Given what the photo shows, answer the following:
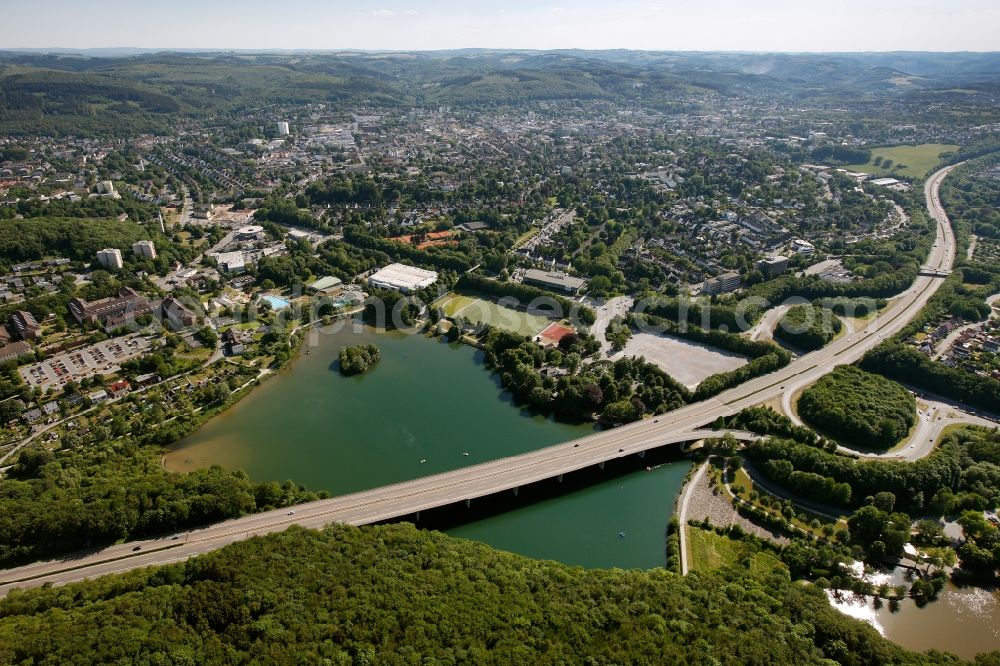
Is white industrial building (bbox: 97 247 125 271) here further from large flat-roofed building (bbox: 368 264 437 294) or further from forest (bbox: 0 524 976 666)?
forest (bbox: 0 524 976 666)

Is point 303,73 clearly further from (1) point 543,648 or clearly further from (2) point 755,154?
(1) point 543,648

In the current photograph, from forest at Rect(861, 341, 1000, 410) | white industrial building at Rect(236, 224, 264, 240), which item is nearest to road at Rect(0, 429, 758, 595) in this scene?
forest at Rect(861, 341, 1000, 410)

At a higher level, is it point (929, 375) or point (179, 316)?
point (179, 316)

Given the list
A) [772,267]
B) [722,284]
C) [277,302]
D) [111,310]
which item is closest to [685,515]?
[722,284]

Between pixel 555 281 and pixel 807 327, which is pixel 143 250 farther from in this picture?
pixel 807 327

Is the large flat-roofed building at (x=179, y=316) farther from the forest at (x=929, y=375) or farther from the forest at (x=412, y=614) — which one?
the forest at (x=929, y=375)

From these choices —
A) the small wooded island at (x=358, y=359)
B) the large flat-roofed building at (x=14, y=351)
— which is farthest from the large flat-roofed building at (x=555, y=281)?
the large flat-roofed building at (x=14, y=351)
